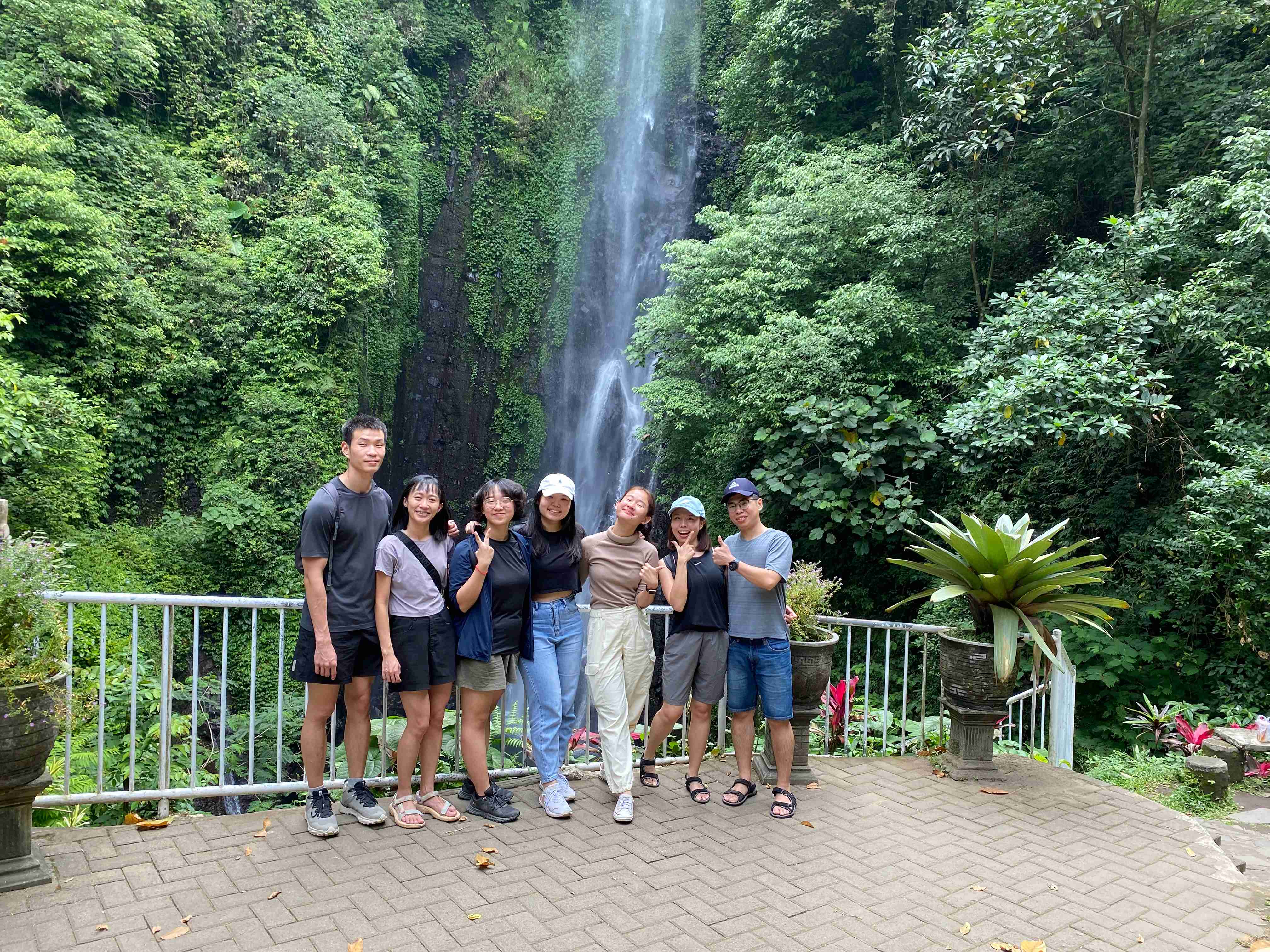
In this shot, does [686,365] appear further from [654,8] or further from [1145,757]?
[654,8]

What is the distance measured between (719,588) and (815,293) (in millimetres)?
8767

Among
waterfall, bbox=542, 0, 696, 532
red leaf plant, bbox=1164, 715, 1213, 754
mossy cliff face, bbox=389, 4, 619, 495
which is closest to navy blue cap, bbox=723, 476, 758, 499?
red leaf plant, bbox=1164, 715, 1213, 754

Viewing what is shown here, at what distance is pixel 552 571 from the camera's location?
14.8 ft

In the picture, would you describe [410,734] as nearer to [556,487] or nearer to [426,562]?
[426,562]

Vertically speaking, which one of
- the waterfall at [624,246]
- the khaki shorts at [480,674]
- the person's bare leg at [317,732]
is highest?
the waterfall at [624,246]

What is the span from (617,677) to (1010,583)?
2.62 meters

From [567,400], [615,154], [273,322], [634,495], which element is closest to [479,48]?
[615,154]

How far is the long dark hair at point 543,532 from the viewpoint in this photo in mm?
4523

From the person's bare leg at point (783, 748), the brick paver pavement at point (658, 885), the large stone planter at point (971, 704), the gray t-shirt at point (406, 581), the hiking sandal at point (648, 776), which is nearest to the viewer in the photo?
the brick paver pavement at point (658, 885)

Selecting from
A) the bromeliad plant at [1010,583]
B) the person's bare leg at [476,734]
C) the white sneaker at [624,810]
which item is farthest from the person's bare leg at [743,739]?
the person's bare leg at [476,734]

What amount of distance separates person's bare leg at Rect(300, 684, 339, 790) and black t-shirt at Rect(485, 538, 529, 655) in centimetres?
84

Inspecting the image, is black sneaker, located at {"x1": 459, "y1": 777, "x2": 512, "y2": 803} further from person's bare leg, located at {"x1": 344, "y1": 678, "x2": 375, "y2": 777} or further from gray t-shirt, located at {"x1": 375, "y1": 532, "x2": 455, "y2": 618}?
gray t-shirt, located at {"x1": 375, "y1": 532, "x2": 455, "y2": 618}

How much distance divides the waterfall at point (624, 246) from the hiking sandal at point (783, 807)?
1229 centimetres

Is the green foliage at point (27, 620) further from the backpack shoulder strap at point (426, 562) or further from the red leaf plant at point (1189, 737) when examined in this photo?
the red leaf plant at point (1189, 737)
